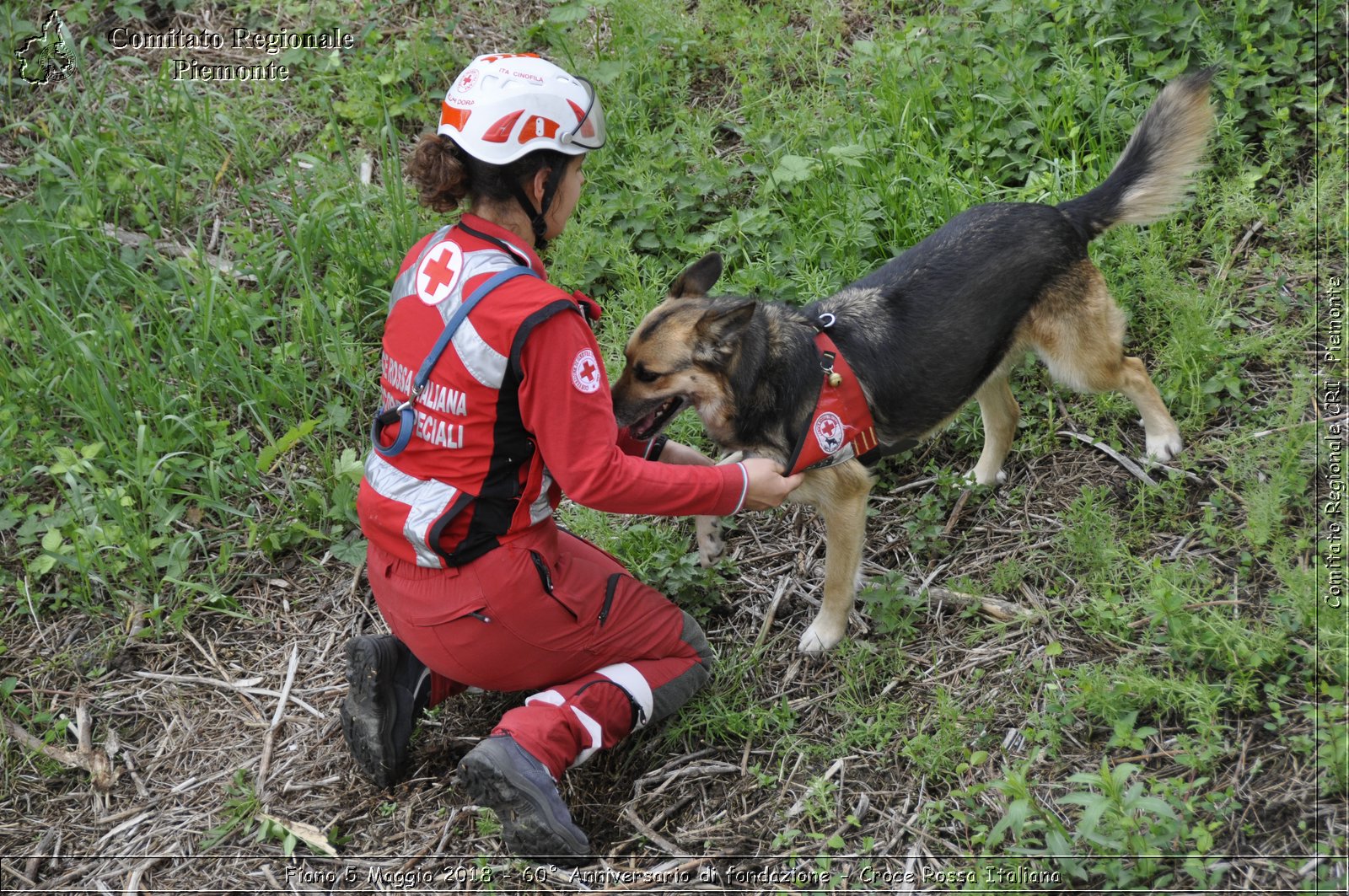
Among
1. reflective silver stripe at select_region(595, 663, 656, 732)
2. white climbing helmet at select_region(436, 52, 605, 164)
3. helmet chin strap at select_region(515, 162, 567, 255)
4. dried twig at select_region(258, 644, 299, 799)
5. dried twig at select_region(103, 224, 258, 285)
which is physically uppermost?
white climbing helmet at select_region(436, 52, 605, 164)

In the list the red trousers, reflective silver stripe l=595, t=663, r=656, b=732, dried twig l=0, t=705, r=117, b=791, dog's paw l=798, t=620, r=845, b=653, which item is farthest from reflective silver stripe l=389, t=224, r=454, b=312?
dried twig l=0, t=705, r=117, b=791

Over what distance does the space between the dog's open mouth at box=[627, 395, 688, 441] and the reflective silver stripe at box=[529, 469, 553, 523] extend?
17.8 inches

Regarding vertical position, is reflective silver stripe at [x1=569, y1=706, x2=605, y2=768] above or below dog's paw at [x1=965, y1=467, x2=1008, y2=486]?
below

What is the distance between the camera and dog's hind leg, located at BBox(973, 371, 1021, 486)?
455 centimetres

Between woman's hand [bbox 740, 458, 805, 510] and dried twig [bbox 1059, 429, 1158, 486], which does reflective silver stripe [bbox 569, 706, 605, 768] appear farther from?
dried twig [bbox 1059, 429, 1158, 486]

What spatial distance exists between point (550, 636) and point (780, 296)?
250 centimetres

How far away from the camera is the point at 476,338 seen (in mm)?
3107

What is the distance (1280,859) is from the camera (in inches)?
110

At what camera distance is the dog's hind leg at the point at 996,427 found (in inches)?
179

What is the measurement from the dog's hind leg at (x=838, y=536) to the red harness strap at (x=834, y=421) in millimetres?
76

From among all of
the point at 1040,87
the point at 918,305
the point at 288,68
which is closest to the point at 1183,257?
the point at 1040,87

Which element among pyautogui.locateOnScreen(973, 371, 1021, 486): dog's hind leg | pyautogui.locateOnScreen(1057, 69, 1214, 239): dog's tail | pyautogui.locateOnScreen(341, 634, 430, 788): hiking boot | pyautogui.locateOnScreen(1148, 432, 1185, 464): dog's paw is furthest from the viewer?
pyautogui.locateOnScreen(973, 371, 1021, 486): dog's hind leg

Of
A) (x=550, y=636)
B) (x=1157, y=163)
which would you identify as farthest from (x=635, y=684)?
(x=1157, y=163)

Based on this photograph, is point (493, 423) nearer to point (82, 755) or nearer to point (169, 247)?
point (82, 755)
